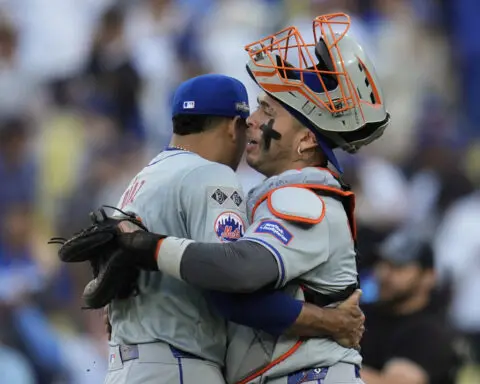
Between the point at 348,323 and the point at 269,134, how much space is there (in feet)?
2.43

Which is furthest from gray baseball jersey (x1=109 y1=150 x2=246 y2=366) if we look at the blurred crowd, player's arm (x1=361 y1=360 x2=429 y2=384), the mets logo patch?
the blurred crowd

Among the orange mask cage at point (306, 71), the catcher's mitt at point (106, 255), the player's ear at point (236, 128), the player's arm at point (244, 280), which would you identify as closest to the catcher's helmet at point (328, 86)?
the orange mask cage at point (306, 71)

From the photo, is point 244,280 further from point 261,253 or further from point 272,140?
point 272,140

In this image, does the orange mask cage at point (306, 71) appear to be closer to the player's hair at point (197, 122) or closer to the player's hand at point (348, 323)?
the player's hair at point (197, 122)

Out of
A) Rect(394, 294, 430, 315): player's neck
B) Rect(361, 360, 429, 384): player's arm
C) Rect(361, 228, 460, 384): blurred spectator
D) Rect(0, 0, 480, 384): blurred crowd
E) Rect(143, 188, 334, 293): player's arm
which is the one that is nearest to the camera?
Rect(143, 188, 334, 293): player's arm

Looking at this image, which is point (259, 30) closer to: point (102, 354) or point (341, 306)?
point (102, 354)

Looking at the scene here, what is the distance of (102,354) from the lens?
9.16 m

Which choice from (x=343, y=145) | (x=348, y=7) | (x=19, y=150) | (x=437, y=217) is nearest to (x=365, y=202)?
(x=437, y=217)

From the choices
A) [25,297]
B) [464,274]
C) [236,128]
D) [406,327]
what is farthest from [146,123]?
[236,128]

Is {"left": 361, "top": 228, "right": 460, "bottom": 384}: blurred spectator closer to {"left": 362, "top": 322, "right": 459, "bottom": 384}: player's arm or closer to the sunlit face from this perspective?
{"left": 362, "top": 322, "right": 459, "bottom": 384}: player's arm

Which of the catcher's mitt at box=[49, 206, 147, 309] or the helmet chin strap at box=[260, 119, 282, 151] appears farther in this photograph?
the helmet chin strap at box=[260, 119, 282, 151]

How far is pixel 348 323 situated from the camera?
159 inches

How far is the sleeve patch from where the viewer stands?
3.85m

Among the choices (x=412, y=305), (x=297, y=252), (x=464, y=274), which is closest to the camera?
(x=297, y=252)
